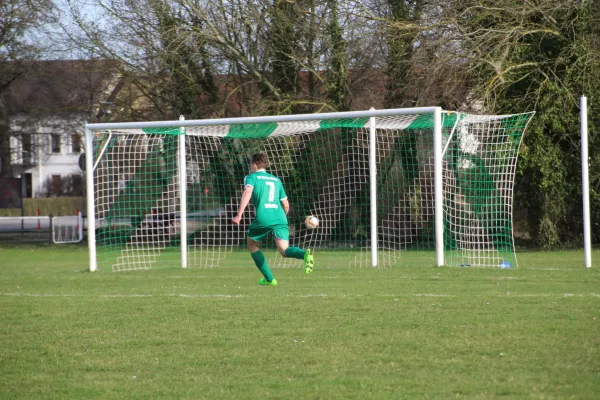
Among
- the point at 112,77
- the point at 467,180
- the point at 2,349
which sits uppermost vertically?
the point at 112,77

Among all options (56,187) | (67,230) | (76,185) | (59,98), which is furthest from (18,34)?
(56,187)

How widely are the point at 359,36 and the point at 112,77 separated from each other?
882 cm

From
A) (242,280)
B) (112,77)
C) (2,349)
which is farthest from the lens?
(112,77)

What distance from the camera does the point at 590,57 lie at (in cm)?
1889

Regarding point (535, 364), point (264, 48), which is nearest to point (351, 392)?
point (535, 364)

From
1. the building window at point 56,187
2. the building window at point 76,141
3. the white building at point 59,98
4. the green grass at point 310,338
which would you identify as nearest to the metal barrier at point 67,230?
the white building at point 59,98

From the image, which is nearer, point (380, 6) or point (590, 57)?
point (590, 57)

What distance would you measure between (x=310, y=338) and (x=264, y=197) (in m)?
4.99

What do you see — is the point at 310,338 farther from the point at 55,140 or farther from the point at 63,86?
the point at 55,140

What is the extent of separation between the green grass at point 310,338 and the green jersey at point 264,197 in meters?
0.97

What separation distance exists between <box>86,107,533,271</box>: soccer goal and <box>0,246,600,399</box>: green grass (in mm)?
3224

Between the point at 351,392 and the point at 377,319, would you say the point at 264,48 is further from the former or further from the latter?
the point at 351,392

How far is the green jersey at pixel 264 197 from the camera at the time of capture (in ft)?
39.0

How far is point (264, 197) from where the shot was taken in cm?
1191
